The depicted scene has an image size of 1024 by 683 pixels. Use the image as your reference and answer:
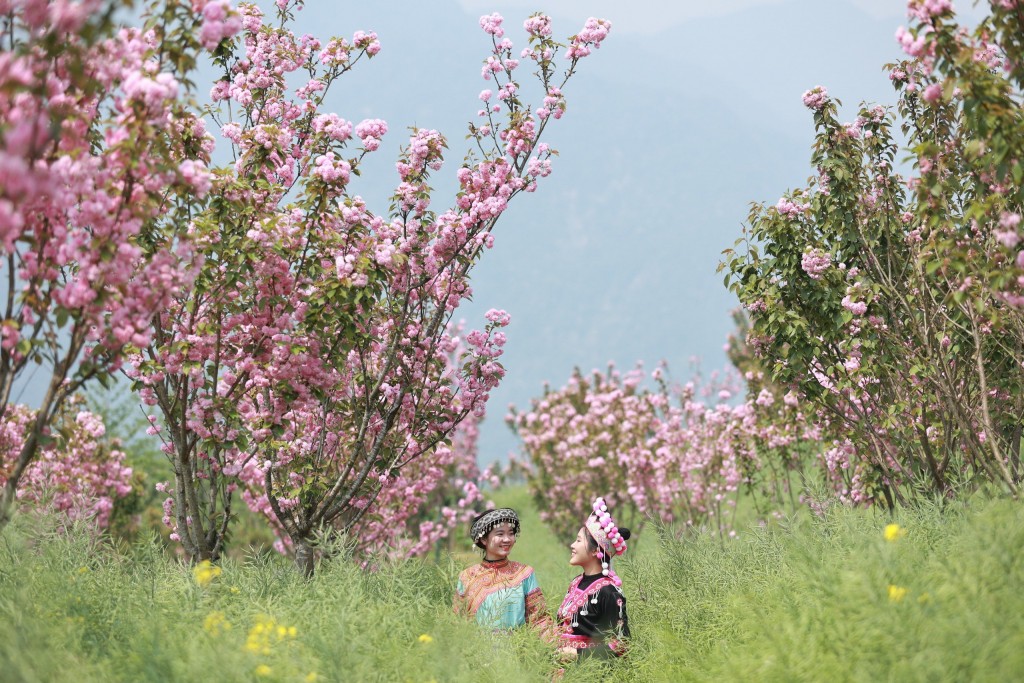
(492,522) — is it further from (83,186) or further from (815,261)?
(83,186)

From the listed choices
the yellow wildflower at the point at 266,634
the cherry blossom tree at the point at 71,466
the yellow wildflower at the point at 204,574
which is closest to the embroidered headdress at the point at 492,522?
the yellow wildflower at the point at 204,574

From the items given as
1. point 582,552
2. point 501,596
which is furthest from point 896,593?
point 501,596

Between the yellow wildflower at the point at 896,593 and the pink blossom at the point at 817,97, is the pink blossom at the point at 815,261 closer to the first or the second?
the pink blossom at the point at 817,97

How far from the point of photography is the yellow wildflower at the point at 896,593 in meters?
4.06

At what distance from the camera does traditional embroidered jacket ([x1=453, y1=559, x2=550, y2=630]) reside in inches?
259

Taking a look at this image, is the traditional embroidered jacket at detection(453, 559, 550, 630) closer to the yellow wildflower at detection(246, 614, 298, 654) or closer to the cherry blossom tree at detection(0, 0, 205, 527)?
the yellow wildflower at detection(246, 614, 298, 654)

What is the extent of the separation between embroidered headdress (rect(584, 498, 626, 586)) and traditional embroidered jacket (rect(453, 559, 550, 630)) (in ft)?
1.72

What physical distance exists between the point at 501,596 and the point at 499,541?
0.40 metres

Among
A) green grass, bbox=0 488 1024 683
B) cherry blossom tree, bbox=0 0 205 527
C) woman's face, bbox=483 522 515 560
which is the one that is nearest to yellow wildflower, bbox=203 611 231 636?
green grass, bbox=0 488 1024 683

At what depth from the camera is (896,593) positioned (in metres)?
4.07

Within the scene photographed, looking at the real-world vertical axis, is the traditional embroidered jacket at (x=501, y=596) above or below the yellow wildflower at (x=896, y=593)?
above

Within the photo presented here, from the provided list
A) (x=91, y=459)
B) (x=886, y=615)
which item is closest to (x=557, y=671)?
(x=886, y=615)

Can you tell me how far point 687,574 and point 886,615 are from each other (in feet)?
11.6

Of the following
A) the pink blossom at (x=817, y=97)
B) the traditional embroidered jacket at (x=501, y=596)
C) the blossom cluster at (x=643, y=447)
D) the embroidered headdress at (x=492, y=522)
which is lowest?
the traditional embroidered jacket at (x=501, y=596)
